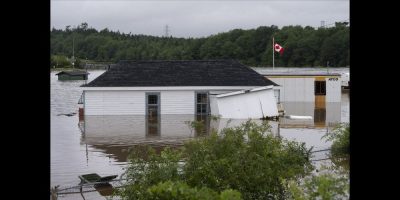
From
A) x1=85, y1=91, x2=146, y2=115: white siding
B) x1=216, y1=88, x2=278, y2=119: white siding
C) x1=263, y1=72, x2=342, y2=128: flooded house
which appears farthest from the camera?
x1=263, y1=72, x2=342, y2=128: flooded house

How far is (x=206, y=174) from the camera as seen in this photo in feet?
20.5

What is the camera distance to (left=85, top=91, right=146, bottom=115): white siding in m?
26.3

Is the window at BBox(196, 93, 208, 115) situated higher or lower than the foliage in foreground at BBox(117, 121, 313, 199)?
higher

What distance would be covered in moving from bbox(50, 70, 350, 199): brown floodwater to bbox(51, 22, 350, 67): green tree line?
2883 cm

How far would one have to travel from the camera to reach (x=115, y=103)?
2656 centimetres

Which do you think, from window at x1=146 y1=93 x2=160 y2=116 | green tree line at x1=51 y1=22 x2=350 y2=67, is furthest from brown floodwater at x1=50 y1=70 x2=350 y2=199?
green tree line at x1=51 y1=22 x2=350 y2=67

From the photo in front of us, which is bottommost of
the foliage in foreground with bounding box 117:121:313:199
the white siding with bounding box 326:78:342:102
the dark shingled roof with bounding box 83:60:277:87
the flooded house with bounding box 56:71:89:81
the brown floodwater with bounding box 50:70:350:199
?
the brown floodwater with bounding box 50:70:350:199

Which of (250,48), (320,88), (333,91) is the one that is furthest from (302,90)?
(250,48)

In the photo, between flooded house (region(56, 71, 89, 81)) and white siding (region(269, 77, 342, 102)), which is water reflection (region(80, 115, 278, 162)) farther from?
flooded house (region(56, 71, 89, 81))

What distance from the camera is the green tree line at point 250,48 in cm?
6117

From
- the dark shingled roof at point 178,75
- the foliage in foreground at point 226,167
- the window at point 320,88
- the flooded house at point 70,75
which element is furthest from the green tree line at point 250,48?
the foliage in foreground at point 226,167

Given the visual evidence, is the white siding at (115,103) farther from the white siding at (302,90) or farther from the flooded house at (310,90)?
the white siding at (302,90)
